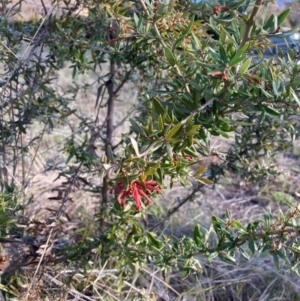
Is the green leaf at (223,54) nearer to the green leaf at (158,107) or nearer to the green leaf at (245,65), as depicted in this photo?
the green leaf at (245,65)

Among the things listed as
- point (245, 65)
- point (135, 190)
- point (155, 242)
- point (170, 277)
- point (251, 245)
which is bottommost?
point (170, 277)

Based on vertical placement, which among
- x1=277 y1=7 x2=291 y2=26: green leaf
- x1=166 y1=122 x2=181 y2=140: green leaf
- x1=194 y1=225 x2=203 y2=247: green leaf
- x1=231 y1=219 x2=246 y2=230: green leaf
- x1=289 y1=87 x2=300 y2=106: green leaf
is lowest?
x1=194 y1=225 x2=203 y2=247: green leaf

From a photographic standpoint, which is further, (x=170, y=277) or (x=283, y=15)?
(x=170, y=277)

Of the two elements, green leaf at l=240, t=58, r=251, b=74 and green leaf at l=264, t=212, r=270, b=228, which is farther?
green leaf at l=264, t=212, r=270, b=228

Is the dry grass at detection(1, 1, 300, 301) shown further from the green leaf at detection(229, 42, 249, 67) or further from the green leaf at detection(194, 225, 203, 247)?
the green leaf at detection(229, 42, 249, 67)

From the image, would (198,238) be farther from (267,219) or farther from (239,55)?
(239,55)

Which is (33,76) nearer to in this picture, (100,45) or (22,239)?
(100,45)

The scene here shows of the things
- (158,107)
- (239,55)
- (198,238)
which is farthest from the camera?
(198,238)

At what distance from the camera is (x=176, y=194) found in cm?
254

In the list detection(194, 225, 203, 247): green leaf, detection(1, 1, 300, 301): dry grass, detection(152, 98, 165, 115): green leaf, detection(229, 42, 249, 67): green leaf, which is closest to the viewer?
detection(229, 42, 249, 67): green leaf

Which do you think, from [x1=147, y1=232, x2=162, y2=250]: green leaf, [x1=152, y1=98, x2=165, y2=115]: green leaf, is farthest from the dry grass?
[x1=152, y1=98, x2=165, y2=115]: green leaf

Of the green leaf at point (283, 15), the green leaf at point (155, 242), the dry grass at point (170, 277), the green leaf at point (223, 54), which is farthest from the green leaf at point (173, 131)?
the dry grass at point (170, 277)

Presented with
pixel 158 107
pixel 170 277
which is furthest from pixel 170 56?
pixel 170 277

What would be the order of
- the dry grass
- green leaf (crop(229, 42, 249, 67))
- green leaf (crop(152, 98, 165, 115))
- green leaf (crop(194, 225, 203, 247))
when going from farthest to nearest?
the dry grass → green leaf (crop(194, 225, 203, 247)) → green leaf (crop(152, 98, 165, 115)) → green leaf (crop(229, 42, 249, 67))
